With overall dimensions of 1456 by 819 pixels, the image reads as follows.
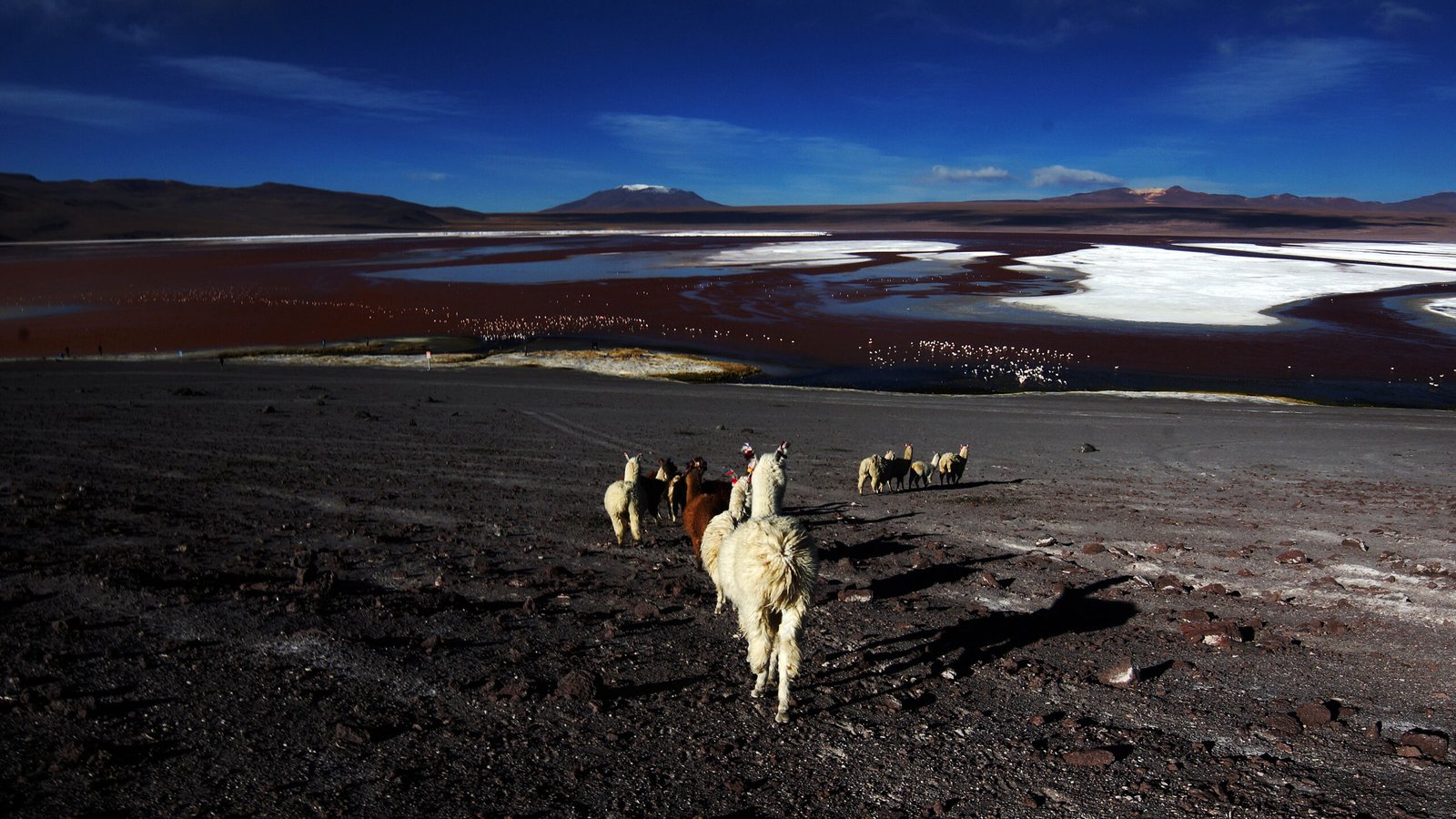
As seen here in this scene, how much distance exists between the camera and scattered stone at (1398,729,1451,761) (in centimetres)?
505

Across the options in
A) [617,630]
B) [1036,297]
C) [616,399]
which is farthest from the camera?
[1036,297]

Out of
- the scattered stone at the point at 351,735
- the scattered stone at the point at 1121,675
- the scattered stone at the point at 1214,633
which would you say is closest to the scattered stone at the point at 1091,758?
the scattered stone at the point at 1121,675

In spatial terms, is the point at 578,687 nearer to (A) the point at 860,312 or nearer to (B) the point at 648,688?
(B) the point at 648,688

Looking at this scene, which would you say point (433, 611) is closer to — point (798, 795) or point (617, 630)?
point (617, 630)

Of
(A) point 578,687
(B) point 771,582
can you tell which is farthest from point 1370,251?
(A) point 578,687

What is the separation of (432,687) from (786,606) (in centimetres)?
250

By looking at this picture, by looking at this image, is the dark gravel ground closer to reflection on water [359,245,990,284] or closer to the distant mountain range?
reflection on water [359,245,990,284]

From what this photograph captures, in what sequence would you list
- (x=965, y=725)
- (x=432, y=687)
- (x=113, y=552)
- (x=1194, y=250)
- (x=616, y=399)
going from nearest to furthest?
(x=965, y=725)
(x=432, y=687)
(x=113, y=552)
(x=616, y=399)
(x=1194, y=250)

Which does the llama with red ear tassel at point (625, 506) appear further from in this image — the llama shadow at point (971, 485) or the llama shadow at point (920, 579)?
the llama shadow at point (971, 485)

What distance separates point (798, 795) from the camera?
4.76 meters

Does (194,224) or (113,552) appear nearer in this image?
(113,552)

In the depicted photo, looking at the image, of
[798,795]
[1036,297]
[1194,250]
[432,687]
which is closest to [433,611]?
[432,687]

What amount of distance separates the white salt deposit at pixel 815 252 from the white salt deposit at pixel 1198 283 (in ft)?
53.8

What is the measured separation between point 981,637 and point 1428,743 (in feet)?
9.29
